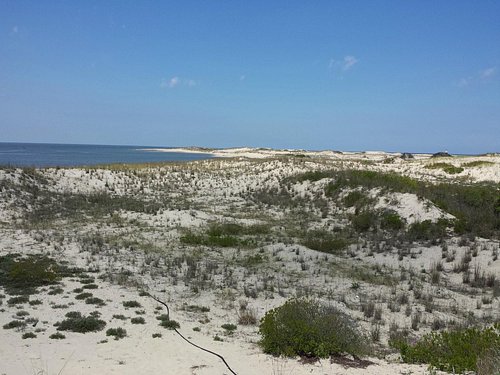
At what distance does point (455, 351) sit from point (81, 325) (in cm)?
688

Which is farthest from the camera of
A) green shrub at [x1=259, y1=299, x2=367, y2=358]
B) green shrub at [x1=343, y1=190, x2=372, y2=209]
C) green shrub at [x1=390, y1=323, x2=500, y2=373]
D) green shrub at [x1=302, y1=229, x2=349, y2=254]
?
green shrub at [x1=343, y1=190, x2=372, y2=209]

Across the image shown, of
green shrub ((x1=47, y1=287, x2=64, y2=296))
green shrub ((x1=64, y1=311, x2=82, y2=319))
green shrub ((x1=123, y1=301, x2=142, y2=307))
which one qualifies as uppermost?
green shrub ((x1=64, y1=311, x2=82, y2=319))

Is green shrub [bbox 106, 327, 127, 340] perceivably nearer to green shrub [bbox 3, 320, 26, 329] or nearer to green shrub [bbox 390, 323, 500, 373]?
green shrub [bbox 3, 320, 26, 329]

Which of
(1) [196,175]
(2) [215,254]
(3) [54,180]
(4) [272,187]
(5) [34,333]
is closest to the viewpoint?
(5) [34,333]

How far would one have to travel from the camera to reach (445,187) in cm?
2641

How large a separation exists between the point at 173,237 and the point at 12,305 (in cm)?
818

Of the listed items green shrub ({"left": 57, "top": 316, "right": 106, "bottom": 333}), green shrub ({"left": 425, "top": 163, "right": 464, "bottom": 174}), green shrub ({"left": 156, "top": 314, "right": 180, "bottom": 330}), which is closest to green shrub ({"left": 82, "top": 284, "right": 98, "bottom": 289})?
green shrub ({"left": 57, "top": 316, "right": 106, "bottom": 333})

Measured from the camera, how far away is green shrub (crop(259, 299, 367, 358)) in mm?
6812

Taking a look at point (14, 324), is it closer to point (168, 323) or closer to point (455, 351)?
point (168, 323)

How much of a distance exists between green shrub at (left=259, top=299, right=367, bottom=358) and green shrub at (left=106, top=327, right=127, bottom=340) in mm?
2729

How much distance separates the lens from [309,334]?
6891 mm

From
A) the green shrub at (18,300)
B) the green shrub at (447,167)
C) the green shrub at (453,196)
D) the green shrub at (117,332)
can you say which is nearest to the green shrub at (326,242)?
the green shrub at (453,196)

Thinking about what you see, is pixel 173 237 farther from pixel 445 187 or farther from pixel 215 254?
pixel 445 187

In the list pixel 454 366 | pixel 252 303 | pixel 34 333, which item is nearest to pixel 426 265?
pixel 252 303
